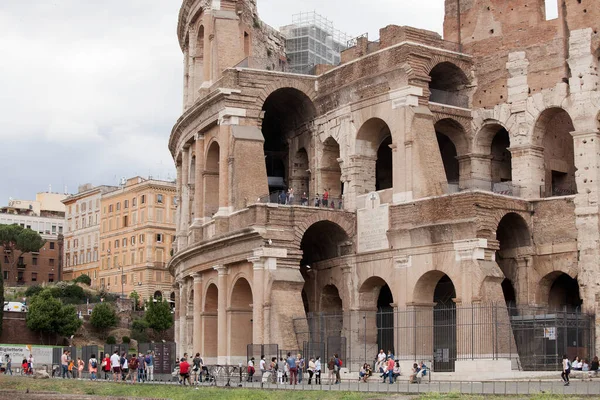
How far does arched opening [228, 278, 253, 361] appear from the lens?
41.2 metres

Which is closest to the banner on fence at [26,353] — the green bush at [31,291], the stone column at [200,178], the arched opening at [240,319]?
the stone column at [200,178]

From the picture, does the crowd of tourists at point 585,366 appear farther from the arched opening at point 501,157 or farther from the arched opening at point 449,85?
the arched opening at point 449,85

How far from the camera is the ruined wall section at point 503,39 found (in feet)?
125

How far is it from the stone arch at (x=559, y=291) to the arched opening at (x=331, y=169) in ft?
32.2

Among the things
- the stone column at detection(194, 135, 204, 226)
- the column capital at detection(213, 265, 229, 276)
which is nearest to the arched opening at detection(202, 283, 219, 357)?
the column capital at detection(213, 265, 229, 276)

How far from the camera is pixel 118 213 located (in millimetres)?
101562

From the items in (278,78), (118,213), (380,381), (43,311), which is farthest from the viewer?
(118,213)

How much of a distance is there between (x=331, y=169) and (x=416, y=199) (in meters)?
6.45

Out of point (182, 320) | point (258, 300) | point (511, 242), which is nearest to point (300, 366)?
point (258, 300)

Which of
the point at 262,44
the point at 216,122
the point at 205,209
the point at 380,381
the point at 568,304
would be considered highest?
the point at 262,44

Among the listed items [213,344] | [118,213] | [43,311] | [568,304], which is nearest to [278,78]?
[213,344]

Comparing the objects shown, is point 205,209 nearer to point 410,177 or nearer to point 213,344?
point 213,344

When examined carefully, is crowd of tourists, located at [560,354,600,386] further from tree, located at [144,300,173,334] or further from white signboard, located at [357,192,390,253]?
tree, located at [144,300,173,334]

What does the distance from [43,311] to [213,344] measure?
30154mm
